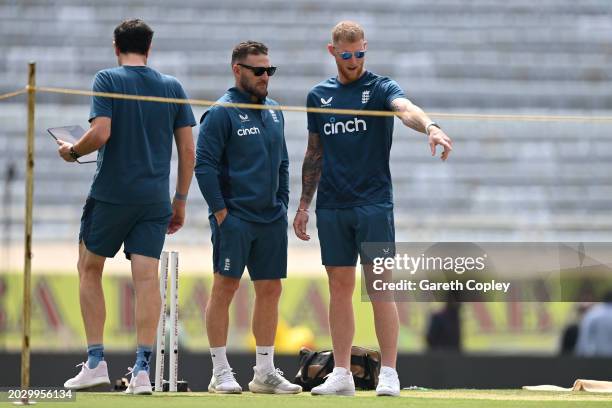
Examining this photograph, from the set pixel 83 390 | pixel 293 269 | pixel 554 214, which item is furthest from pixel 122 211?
pixel 554 214

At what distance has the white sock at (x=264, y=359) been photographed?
5973 mm

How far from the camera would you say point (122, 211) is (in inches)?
214

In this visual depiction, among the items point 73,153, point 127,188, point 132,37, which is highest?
point 132,37

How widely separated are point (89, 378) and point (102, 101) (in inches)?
42.6

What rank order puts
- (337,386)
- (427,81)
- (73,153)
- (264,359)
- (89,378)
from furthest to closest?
1. (427,81)
2. (264,359)
3. (337,386)
4. (73,153)
5. (89,378)

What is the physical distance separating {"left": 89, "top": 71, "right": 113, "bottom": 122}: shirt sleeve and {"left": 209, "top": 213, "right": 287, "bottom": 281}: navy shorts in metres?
0.75

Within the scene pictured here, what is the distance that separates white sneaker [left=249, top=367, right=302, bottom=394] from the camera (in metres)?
5.94

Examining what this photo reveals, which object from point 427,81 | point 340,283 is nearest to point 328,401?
point 340,283

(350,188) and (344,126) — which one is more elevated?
(344,126)

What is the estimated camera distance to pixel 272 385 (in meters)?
5.95

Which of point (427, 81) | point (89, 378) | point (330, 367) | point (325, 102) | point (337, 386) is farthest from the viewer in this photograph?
point (427, 81)

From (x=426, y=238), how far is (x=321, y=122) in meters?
10.2

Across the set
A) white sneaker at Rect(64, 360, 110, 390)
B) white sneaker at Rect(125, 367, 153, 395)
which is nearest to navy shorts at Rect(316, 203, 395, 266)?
white sneaker at Rect(125, 367, 153, 395)

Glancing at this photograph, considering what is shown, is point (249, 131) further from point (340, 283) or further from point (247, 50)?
point (340, 283)
